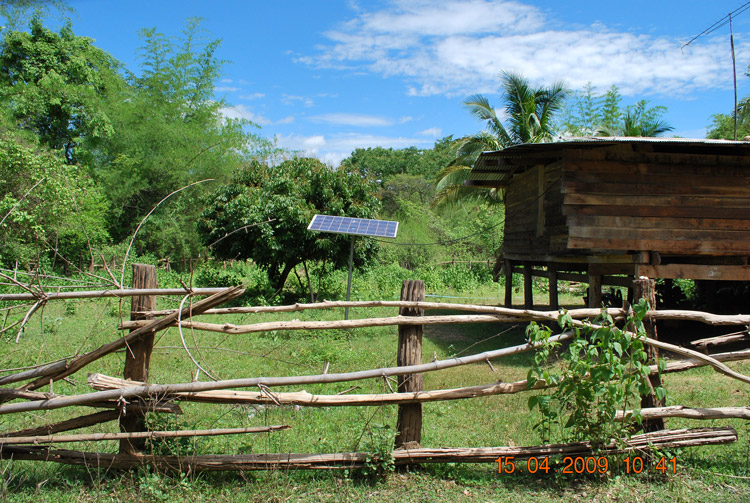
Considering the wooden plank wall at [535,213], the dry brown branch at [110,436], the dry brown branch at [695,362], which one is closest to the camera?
the dry brown branch at [110,436]

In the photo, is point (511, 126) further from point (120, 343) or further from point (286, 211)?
point (120, 343)

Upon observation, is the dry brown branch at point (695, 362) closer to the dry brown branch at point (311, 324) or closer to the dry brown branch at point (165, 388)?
the dry brown branch at point (165, 388)

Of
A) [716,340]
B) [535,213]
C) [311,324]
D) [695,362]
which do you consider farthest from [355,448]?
[535,213]

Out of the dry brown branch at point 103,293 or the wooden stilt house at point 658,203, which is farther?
the wooden stilt house at point 658,203

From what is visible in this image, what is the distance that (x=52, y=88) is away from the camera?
21297mm

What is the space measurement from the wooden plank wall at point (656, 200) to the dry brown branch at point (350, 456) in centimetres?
435

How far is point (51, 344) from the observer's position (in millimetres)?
8328

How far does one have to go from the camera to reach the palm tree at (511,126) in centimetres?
1845

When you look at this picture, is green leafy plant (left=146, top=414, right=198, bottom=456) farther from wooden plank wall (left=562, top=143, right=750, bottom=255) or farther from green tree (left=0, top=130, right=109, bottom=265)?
green tree (left=0, top=130, right=109, bottom=265)

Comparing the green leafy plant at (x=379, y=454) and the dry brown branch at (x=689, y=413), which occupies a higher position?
the dry brown branch at (x=689, y=413)

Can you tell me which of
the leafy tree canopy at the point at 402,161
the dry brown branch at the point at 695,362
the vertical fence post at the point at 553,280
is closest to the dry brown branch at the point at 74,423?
the dry brown branch at the point at 695,362

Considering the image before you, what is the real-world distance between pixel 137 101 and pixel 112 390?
2245cm

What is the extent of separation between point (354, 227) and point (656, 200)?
18.5ft

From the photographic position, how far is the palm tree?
18.5 meters
